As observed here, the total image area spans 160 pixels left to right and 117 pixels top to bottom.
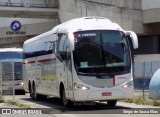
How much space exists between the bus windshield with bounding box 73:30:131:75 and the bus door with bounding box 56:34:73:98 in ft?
1.87

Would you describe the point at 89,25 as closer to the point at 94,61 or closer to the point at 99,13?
the point at 94,61

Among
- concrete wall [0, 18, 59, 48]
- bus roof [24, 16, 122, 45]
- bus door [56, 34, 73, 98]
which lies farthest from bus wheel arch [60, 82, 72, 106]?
concrete wall [0, 18, 59, 48]

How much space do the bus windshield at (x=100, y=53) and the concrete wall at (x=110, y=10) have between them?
82.9ft

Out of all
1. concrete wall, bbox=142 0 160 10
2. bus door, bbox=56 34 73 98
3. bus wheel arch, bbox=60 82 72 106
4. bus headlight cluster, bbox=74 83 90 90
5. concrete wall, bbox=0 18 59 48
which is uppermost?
concrete wall, bbox=142 0 160 10

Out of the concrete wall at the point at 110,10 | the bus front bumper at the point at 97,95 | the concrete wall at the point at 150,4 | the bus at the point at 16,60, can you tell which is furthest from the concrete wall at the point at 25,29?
the bus front bumper at the point at 97,95

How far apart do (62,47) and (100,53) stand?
207 centimetres

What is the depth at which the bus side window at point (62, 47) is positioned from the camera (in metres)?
19.7

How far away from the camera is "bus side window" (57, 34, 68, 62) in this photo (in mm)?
19656

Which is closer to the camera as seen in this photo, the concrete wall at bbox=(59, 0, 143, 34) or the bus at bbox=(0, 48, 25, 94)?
the bus at bbox=(0, 48, 25, 94)

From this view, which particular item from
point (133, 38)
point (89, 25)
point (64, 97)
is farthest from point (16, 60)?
point (133, 38)

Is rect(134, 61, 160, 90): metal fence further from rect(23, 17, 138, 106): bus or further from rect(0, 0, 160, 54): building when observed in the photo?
rect(23, 17, 138, 106): bus

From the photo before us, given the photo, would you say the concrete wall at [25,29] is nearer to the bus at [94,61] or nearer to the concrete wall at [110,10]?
the concrete wall at [110,10]

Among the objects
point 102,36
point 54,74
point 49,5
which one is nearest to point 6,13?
point 49,5

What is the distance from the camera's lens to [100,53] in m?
18.7
